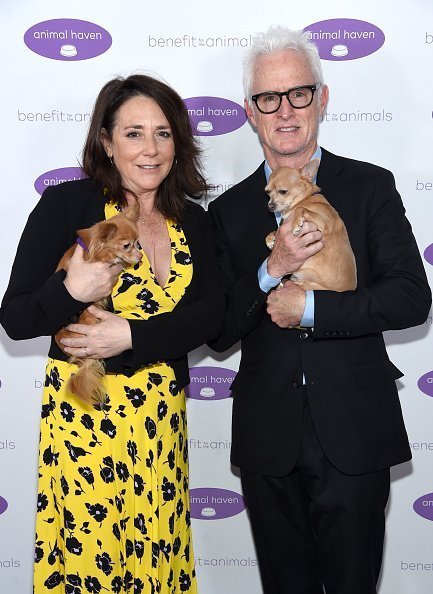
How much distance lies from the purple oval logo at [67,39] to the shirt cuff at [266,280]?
1313 mm

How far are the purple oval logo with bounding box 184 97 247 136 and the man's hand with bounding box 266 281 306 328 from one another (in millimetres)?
1023

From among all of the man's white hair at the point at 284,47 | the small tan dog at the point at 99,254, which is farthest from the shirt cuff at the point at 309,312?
the man's white hair at the point at 284,47

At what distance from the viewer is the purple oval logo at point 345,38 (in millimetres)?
2977

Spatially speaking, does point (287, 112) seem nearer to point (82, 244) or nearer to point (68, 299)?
point (82, 244)

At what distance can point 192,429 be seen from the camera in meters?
3.30

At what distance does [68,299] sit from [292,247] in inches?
27.5

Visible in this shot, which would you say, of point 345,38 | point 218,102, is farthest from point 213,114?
point 345,38

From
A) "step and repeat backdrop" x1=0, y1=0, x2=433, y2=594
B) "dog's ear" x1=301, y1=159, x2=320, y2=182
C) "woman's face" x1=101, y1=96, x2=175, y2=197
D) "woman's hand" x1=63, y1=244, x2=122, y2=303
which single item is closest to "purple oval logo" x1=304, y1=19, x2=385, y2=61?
"step and repeat backdrop" x1=0, y1=0, x2=433, y2=594

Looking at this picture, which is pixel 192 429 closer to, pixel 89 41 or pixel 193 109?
pixel 193 109

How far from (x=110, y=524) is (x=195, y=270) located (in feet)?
2.81

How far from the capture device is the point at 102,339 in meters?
2.21

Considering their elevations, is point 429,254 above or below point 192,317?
above

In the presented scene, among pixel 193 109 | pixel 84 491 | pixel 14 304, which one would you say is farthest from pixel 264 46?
pixel 84 491

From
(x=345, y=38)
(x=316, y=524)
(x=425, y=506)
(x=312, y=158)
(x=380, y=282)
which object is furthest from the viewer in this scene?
(x=425, y=506)
